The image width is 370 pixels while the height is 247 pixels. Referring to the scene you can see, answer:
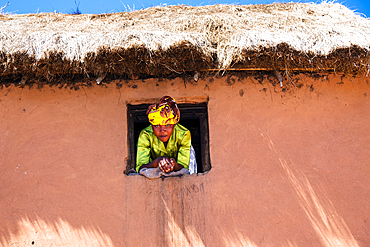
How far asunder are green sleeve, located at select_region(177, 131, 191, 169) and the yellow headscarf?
0.64 ft

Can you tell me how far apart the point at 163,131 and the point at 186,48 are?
2.31ft

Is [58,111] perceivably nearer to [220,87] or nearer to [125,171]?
[125,171]

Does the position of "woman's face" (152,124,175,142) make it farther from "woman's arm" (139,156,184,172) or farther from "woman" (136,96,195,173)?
"woman's arm" (139,156,184,172)

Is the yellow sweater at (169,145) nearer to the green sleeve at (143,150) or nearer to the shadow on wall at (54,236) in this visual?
the green sleeve at (143,150)

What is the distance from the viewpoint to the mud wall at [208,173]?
2.58 metres

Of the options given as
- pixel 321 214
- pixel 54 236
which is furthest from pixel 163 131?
pixel 321 214

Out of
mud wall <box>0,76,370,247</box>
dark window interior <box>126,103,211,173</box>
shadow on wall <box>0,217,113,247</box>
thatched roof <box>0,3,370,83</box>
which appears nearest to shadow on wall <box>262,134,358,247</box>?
mud wall <box>0,76,370,247</box>

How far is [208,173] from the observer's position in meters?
2.72

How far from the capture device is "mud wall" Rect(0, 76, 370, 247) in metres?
2.58

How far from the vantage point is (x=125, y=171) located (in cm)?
277

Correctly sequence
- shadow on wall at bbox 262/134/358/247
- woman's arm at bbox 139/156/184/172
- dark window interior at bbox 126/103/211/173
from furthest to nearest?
dark window interior at bbox 126/103/211/173 < woman's arm at bbox 139/156/184/172 < shadow on wall at bbox 262/134/358/247

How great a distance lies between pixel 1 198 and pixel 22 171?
0.84 feet

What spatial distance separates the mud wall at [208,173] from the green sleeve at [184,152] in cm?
18

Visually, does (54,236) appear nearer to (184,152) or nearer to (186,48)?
(184,152)
